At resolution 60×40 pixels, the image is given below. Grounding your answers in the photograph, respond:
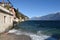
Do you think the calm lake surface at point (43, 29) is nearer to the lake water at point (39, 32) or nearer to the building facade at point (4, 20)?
the lake water at point (39, 32)

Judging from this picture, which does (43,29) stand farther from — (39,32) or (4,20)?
(4,20)

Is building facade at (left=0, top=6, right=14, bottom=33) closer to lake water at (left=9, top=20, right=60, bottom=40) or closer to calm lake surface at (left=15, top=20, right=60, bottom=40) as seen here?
lake water at (left=9, top=20, right=60, bottom=40)

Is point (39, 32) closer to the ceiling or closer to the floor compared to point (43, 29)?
closer to the ceiling

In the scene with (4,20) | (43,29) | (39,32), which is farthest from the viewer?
(43,29)

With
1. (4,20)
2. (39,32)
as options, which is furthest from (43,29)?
(4,20)

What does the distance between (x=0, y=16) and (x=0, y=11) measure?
2.11ft

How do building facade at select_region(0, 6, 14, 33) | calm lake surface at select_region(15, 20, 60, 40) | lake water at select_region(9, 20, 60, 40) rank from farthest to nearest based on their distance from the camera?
1. calm lake surface at select_region(15, 20, 60, 40)
2. building facade at select_region(0, 6, 14, 33)
3. lake water at select_region(9, 20, 60, 40)

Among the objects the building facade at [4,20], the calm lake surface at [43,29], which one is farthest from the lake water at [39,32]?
the building facade at [4,20]

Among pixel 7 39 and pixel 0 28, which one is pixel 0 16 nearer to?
pixel 0 28

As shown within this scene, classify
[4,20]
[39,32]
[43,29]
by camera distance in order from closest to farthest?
1. [4,20]
2. [39,32]
3. [43,29]

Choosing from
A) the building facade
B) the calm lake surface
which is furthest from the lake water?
the building facade

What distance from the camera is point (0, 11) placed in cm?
1488

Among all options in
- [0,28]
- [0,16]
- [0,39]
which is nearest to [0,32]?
[0,28]

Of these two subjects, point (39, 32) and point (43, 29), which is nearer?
point (39, 32)
